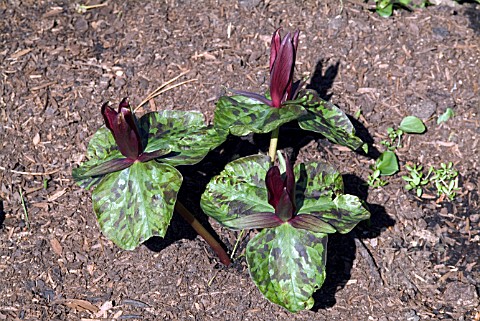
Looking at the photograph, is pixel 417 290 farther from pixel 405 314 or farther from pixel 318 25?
pixel 318 25

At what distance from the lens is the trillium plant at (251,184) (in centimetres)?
266

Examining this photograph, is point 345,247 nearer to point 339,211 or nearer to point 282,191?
point 339,211

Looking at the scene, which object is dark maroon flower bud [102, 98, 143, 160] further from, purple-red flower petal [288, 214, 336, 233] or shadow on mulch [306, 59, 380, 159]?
shadow on mulch [306, 59, 380, 159]

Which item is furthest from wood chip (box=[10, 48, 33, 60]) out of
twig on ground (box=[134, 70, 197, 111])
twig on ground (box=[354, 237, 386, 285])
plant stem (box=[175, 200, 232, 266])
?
twig on ground (box=[354, 237, 386, 285])

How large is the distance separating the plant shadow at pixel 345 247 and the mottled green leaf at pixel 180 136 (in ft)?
2.71

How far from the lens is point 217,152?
342cm

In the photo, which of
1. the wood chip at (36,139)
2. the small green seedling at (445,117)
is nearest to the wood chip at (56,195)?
the wood chip at (36,139)

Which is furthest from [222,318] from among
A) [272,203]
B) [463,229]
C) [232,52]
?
[232,52]

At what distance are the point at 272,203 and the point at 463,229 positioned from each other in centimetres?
113

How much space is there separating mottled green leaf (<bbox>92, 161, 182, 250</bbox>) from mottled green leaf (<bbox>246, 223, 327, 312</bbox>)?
15.3 inches

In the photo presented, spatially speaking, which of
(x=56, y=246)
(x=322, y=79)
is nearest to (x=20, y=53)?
(x=56, y=246)

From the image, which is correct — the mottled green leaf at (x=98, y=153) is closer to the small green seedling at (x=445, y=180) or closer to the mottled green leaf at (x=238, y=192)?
the mottled green leaf at (x=238, y=192)

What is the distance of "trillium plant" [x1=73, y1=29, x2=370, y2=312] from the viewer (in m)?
2.66

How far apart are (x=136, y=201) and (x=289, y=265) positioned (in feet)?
2.17
